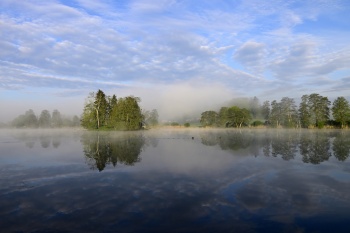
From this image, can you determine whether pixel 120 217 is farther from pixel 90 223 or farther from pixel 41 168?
pixel 41 168

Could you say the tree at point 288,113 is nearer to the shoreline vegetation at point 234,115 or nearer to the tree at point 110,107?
the shoreline vegetation at point 234,115

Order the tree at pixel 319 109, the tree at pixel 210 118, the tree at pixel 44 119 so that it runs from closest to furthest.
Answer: the tree at pixel 319 109
the tree at pixel 210 118
the tree at pixel 44 119

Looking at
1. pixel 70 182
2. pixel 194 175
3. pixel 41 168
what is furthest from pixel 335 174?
pixel 41 168

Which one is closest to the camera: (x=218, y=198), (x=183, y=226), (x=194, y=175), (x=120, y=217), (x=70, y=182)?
(x=183, y=226)

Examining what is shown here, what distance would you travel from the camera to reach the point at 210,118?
13500 cm

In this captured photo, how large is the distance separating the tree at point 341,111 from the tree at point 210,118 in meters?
53.8

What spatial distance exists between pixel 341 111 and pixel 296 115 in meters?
18.0

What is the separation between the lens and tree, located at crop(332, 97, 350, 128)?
94.5 meters

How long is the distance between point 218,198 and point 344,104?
10267 centimetres

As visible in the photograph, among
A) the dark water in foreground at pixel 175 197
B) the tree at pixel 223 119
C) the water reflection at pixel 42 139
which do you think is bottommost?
the dark water in foreground at pixel 175 197

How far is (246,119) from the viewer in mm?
121625

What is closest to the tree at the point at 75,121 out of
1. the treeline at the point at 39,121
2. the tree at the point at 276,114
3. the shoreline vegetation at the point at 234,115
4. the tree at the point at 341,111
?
the treeline at the point at 39,121

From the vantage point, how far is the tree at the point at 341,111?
310 feet

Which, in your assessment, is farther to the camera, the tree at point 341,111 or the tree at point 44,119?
the tree at point 44,119
